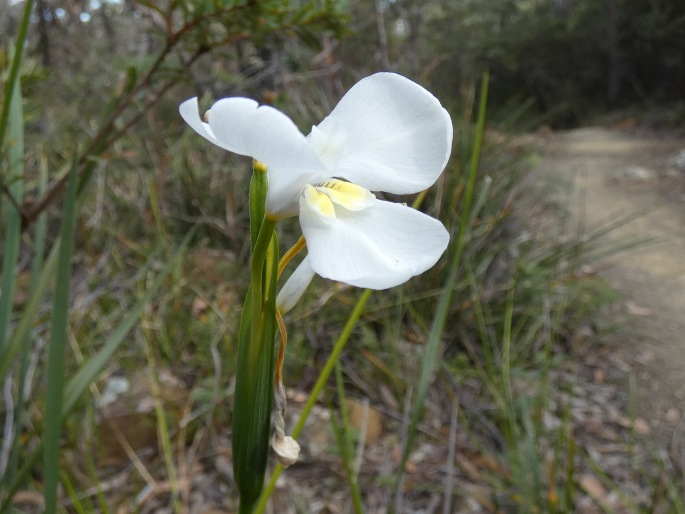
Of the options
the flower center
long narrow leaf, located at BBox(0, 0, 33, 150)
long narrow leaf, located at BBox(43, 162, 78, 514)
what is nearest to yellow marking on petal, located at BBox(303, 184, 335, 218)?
the flower center

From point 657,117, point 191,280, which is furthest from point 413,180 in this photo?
point 657,117

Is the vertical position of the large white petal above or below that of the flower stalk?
above

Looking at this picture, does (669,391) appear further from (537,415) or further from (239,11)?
(239,11)

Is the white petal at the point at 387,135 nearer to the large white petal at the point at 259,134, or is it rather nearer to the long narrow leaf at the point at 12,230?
the large white petal at the point at 259,134

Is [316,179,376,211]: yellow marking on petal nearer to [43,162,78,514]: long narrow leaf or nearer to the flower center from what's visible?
the flower center

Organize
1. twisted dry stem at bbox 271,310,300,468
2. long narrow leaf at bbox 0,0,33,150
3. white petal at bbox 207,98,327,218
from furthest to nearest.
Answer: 1. long narrow leaf at bbox 0,0,33,150
2. twisted dry stem at bbox 271,310,300,468
3. white petal at bbox 207,98,327,218

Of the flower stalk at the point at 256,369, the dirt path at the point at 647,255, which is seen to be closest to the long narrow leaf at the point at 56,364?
the flower stalk at the point at 256,369

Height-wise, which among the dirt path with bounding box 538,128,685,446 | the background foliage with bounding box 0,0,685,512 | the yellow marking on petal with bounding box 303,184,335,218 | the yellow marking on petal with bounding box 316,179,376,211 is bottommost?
the dirt path with bounding box 538,128,685,446
